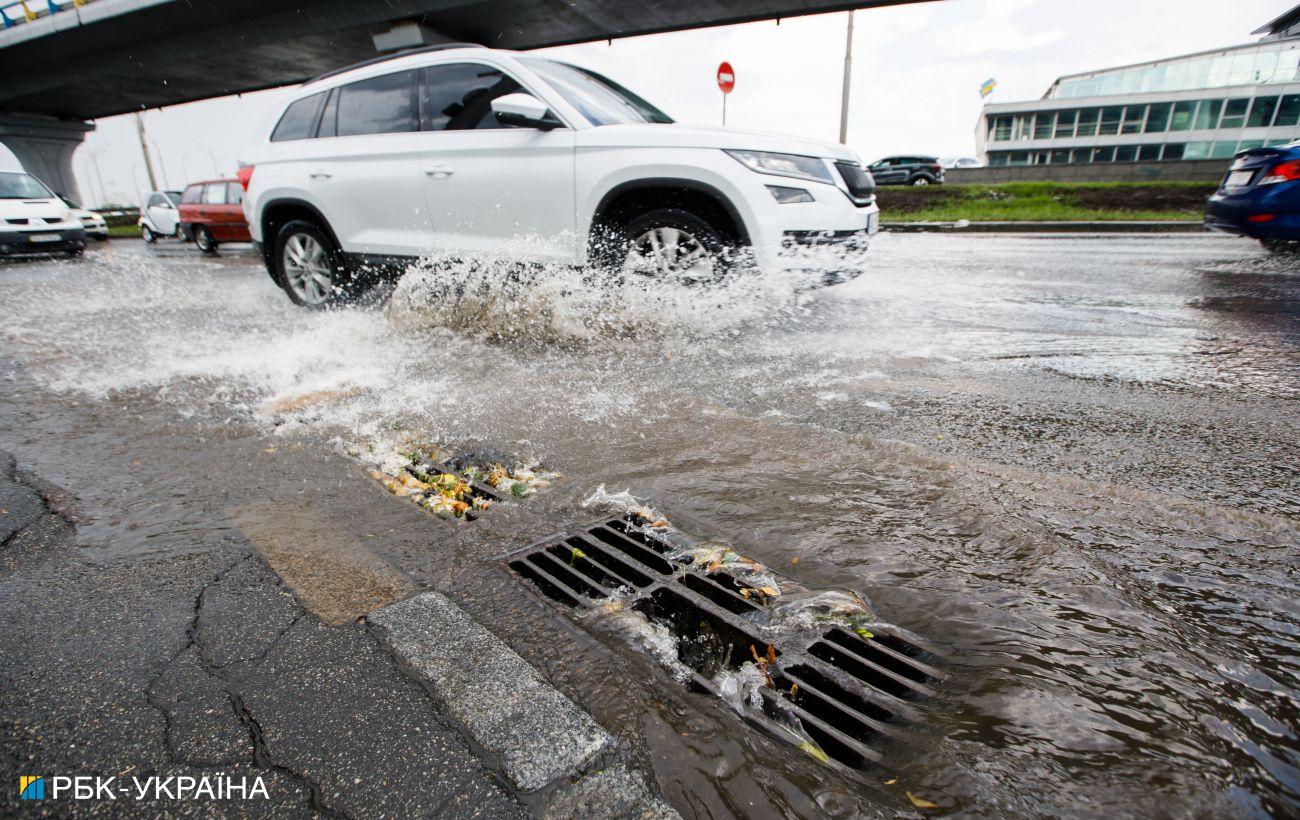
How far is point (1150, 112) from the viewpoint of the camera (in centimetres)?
4681

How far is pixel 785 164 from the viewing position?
13.4 feet

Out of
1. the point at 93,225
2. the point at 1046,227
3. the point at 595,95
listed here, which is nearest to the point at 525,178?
the point at 595,95

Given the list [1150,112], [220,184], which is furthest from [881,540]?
[1150,112]

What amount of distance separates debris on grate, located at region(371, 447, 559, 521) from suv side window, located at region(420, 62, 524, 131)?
2.97 metres

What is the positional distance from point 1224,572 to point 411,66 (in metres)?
5.69

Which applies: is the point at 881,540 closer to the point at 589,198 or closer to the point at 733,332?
the point at 733,332

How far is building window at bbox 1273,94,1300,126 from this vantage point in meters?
40.3

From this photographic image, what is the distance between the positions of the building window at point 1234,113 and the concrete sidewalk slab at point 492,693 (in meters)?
61.6

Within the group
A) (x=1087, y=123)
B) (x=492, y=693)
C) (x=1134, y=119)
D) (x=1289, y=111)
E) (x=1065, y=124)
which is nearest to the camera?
(x=492, y=693)

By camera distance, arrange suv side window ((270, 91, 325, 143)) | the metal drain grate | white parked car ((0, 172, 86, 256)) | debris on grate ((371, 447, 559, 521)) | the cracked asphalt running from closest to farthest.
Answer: the cracked asphalt, the metal drain grate, debris on grate ((371, 447, 559, 521)), suv side window ((270, 91, 325, 143)), white parked car ((0, 172, 86, 256))

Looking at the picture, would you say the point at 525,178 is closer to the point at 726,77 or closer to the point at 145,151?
the point at 726,77

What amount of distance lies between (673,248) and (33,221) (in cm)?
1484

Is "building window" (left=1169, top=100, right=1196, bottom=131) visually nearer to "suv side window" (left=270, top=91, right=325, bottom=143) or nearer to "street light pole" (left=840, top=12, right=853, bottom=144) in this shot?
"street light pole" (left=840, top=12, right=853, bottom=144)

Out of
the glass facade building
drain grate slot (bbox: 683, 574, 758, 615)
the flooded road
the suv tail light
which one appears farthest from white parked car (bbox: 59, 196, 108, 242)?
the glass facade building
